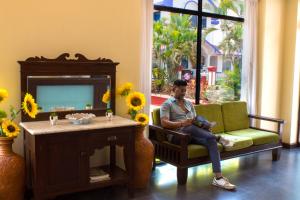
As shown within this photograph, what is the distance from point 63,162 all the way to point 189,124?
1.64m

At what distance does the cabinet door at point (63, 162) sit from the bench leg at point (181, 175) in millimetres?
1156

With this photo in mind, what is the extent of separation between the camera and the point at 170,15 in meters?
4.57

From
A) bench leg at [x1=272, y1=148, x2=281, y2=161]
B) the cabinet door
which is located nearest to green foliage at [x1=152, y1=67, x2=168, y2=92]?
the cabinet door

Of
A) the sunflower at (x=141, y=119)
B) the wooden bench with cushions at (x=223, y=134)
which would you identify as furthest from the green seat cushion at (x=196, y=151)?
the sunflower at (x=141, y=119)

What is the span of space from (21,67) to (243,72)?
352 cm

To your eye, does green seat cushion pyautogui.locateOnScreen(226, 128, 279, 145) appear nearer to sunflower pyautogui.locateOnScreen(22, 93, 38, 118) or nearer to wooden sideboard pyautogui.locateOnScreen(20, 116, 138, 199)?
wooden sideboard pyautogui.locateOnScreen(20, 116, 138, 199)

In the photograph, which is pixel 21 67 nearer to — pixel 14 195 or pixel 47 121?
pixel 47 121

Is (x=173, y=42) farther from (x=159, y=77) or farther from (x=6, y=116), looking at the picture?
(x=6, y=116)

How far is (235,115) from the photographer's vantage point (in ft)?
16.4

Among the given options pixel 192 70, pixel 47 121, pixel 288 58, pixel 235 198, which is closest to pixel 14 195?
pixel 47 121

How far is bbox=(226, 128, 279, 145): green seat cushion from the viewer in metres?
4.48

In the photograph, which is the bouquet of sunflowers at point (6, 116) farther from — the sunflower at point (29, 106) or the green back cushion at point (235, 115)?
the green back cushion at point (235, 115)

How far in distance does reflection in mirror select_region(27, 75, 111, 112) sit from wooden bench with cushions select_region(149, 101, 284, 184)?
0.85m

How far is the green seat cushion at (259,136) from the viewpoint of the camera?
4.48 metres
